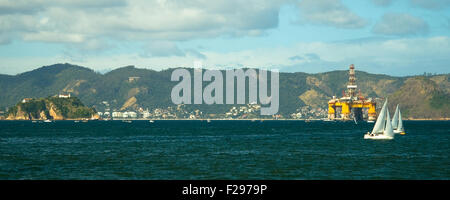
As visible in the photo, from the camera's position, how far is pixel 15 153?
9994 cm

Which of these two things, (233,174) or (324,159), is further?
(324,159)

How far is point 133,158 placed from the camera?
9000 centimetres

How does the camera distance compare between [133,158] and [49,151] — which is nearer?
[133,158]

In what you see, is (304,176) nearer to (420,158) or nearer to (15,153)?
(420,158)
